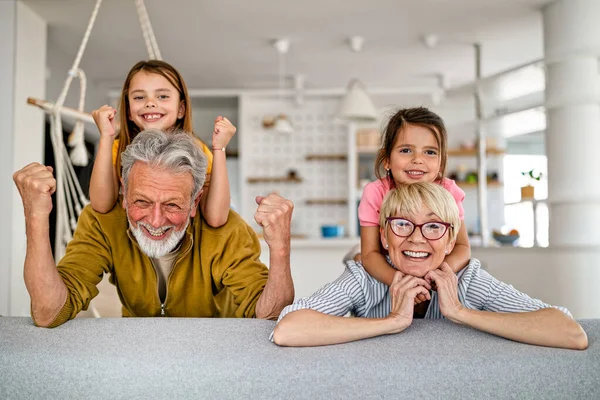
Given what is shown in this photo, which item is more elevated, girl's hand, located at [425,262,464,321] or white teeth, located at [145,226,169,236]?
white teeth, located at [145,226,169,236]

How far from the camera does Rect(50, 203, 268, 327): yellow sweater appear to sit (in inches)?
75.5

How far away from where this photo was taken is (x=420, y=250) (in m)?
1.64

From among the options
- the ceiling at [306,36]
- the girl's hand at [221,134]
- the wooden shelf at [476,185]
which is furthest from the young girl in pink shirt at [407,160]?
the wooden shelf at [476,185]

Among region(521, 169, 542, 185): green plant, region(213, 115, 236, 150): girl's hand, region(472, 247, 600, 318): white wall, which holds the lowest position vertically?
region(472, 247, 600, 318): white wall

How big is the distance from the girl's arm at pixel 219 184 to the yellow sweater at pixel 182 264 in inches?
2.5

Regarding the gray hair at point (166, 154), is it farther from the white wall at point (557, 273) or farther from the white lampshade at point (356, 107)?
the white lampshade at point (356, 107)

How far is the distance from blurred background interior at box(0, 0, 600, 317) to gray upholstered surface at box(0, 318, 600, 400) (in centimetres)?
115

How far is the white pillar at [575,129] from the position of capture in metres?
4.35

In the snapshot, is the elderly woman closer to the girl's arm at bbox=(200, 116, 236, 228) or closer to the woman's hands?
the woman's hands

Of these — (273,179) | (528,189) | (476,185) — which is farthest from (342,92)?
(528,189)

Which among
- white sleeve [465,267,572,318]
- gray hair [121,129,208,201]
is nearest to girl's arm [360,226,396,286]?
white sleeve [465,267,572,318]

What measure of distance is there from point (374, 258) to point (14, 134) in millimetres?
3726

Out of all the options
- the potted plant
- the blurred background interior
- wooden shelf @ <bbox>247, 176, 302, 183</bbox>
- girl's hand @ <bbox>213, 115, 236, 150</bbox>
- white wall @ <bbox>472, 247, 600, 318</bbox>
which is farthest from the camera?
wooden shelf @ <bbox>247, 176, 302, 183</bbox>

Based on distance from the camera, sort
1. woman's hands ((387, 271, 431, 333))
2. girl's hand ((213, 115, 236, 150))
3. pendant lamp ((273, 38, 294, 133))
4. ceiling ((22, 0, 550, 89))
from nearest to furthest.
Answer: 1. woman's hands ((387, 271, 431, 333))
2. girl's hand ((213, 115, 236, 150))
3. ceiling ((22, 0, 550, 89))
4. pendant lamp ((273, 38, 294, 133))
